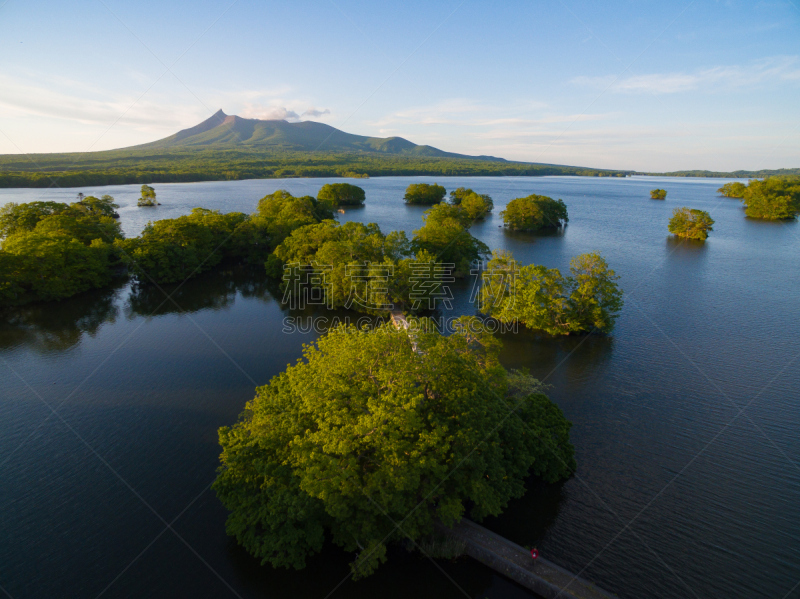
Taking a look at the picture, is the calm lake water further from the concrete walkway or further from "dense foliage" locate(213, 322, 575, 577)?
"dense foliage" locate(213, 322, 575, 577)

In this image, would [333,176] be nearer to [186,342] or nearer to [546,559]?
[186,342]

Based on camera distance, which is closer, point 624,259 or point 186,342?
point 186,342

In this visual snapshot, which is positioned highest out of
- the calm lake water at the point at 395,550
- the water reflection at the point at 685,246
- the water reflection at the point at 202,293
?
the water reflection at the point at 685,246

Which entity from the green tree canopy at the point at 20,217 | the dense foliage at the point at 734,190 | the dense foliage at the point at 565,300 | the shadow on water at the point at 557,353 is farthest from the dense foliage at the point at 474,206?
the dense foliage at the point at 734,190

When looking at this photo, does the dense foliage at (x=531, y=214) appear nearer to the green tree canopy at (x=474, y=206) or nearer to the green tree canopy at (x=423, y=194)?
the green tree canopy at (x=474, y=206)

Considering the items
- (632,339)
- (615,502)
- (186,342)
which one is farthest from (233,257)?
(615,502)

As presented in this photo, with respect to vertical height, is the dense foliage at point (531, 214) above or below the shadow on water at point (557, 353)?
above

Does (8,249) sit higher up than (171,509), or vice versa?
(8,249)
